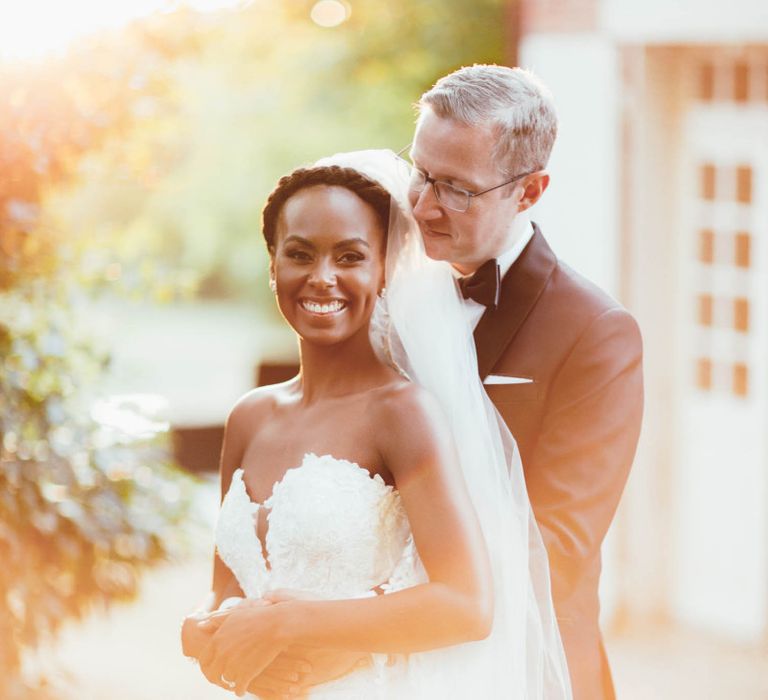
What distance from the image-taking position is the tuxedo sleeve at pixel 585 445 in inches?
90.0

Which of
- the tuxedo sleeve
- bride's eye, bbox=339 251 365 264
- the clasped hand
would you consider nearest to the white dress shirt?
the tuxedo sleeve

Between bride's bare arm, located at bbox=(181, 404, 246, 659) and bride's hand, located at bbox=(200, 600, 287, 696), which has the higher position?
bride's bare arm, located at bbox=(181, 404, 246, 659)

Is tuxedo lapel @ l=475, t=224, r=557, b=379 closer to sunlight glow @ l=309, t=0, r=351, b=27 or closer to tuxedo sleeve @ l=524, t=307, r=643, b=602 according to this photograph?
tuxedo sleeve @ l=524, t=307, r=643, b=602

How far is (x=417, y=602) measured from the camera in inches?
80.3

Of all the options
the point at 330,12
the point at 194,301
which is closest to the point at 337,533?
the point at 194,301

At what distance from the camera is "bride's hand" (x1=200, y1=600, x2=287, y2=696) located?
210cm

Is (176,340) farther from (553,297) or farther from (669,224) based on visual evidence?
(553,297)

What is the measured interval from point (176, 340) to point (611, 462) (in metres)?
19.0

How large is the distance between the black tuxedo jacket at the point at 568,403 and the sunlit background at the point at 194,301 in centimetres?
228

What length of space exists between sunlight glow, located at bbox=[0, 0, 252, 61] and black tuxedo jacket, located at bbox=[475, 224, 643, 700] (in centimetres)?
242

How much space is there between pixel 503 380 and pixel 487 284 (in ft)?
0.65

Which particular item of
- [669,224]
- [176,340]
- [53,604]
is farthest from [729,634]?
[176,340]

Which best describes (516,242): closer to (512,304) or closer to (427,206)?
(512,304)

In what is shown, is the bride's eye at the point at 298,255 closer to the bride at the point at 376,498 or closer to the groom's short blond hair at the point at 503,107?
the bride at the point at 376,498
